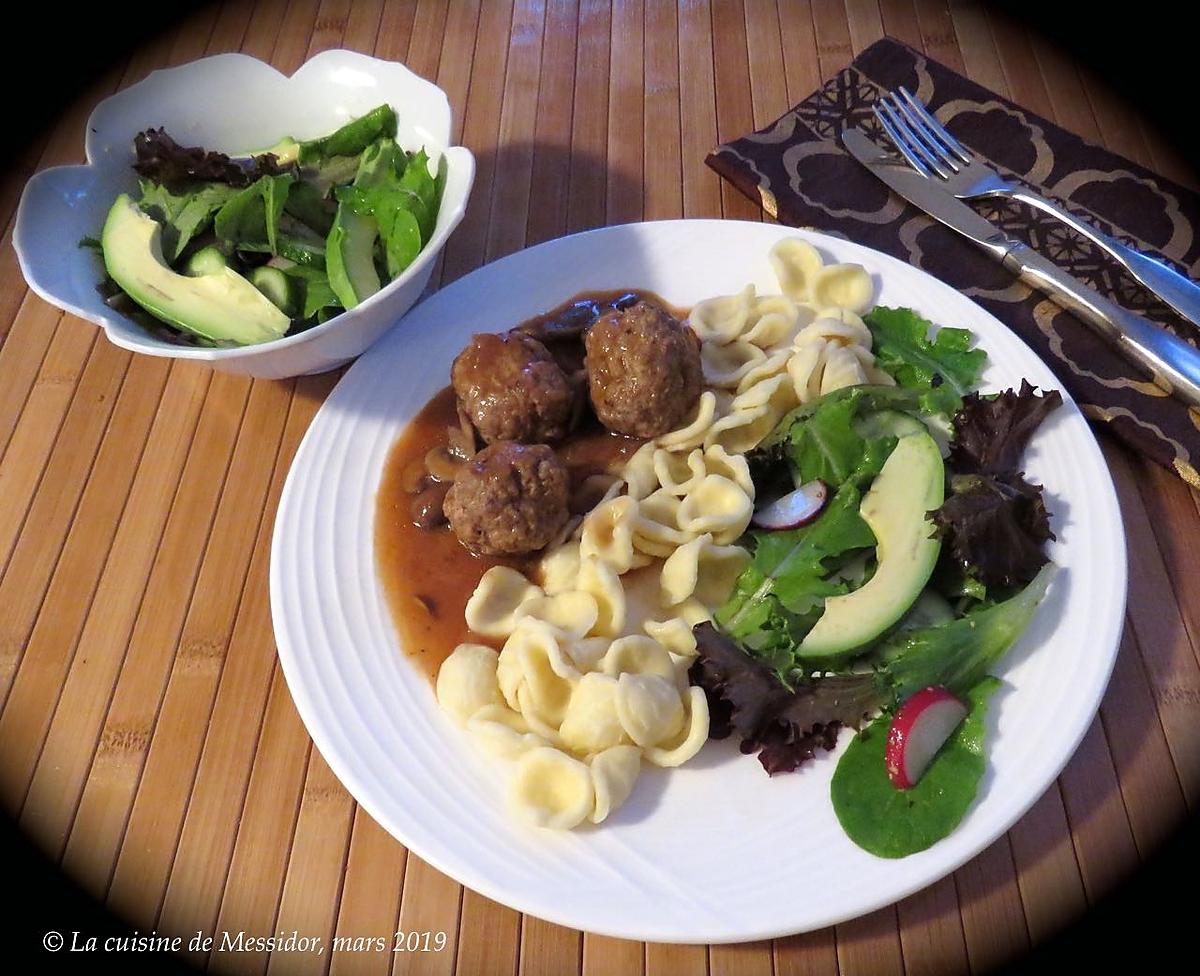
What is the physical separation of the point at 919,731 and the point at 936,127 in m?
3.87

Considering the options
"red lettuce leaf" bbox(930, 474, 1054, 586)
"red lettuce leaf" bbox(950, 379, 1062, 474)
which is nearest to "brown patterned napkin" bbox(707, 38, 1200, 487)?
"red lettuce leaf" bbox(950, 379, 1062, 474)

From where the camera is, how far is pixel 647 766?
10.4 ft

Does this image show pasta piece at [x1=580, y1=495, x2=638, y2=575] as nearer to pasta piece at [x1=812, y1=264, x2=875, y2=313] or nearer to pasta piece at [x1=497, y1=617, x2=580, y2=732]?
pasta piece at [x1=497, y1=617, x2=580, y2=732]

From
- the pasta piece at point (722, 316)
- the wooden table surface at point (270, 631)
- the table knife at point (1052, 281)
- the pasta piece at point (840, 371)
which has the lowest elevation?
the wooden table surface at point (270, 631)

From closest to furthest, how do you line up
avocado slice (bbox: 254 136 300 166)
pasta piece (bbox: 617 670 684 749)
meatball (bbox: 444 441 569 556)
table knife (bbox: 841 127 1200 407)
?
pasta piece (bbox: 617 670 684 749) → meatball (bbox: 444 441 569 556) → table knife (bbox: 841 127 1200 407) → avocado slice (bbox: 254 136 300 166)

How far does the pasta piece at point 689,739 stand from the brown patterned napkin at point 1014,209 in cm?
252

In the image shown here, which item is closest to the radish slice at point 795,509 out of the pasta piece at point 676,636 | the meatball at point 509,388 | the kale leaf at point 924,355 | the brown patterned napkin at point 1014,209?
Answer: the pasta piece at point 676,636

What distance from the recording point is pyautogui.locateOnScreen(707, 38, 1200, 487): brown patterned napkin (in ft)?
14.1

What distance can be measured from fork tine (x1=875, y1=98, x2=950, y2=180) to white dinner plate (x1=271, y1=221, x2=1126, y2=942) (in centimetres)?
124

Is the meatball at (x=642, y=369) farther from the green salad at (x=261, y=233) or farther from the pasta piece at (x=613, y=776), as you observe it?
the pasta piece at (x=613, y=776)

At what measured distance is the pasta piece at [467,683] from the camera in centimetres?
330

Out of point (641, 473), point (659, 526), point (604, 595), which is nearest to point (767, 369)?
point (641, 473)

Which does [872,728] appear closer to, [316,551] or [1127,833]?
[1127,833]

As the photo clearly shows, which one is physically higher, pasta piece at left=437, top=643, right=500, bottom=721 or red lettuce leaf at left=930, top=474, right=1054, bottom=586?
red lettuce leaf at left=930, top=474, right=1054, bottom=586
